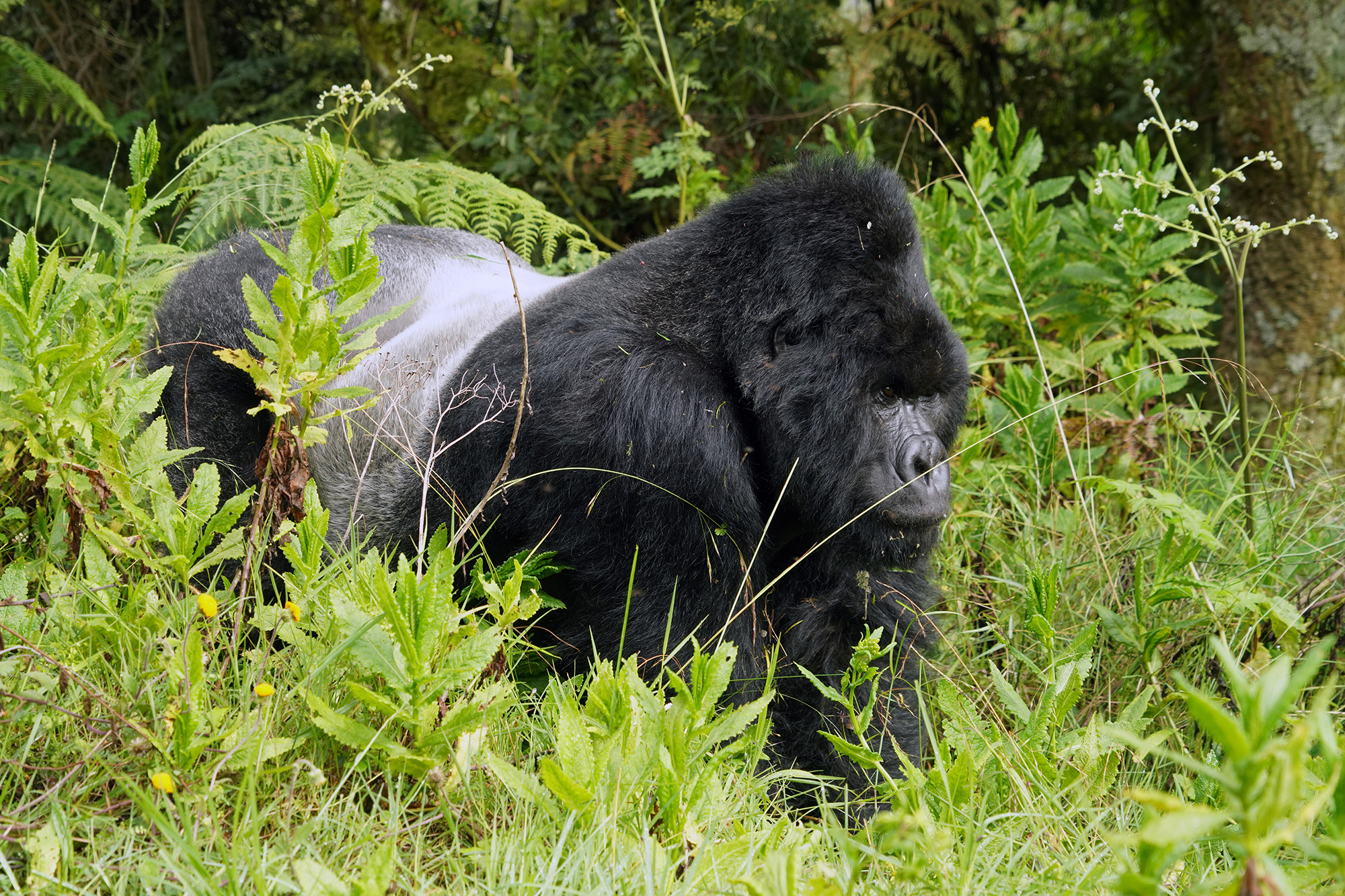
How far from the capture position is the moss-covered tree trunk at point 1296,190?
11.2 ft

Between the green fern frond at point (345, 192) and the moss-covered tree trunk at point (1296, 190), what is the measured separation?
86.5 inches

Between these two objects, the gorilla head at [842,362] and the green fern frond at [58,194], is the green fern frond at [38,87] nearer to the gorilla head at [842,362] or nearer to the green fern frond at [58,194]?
the green fern frond at [58,194]

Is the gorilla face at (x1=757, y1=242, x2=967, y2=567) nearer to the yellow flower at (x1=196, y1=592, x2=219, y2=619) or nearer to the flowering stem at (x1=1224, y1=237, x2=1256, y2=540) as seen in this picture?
the flowering stem at (x1=1224, y1=237, x2=1256, y2=540)

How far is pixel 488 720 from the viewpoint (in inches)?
67.4

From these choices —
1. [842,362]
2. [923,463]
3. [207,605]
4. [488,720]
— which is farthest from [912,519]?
[207,605]

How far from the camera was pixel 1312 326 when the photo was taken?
3455mm

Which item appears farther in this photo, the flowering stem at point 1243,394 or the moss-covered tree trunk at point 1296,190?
the moss-covered tree trunk at point 1296,190

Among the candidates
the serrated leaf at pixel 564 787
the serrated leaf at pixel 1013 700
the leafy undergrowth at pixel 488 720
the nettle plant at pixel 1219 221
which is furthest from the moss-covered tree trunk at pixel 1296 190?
the serrated leaf at pixel 564 787

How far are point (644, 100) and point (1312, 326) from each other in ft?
8.73

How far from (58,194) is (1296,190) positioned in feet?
13.8

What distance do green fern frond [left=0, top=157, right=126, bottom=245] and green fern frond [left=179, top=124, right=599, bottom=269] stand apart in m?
0.49

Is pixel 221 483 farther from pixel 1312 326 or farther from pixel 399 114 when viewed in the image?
pixel 1312 326

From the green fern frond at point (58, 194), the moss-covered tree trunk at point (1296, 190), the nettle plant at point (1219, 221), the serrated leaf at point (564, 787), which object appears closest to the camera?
the serrated leaf at point (564, 787)

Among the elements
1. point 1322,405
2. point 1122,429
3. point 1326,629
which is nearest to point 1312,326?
point 1322,405
